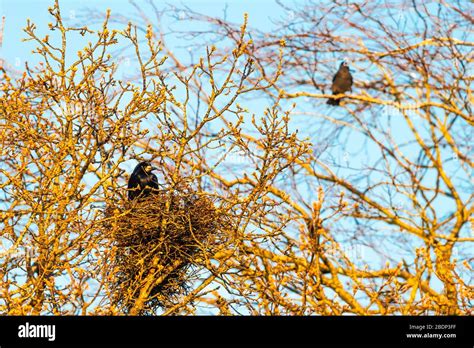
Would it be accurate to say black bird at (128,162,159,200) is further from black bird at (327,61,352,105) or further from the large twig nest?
black bird at (327,61,352,105)

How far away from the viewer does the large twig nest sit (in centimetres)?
374

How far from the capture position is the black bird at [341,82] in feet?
25.9

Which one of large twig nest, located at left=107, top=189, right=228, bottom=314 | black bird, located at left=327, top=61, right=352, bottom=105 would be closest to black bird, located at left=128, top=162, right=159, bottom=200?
large twig nest, located at left=107, top=189, right=228, bottom=314

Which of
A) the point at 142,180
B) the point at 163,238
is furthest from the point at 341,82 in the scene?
the point at 163,238

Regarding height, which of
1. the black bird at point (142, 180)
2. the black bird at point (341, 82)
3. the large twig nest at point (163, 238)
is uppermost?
the black bird at point (341, 82)

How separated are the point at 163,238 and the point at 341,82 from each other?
188 inches

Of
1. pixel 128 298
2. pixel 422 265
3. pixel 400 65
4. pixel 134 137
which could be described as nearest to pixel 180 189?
pixel 134 137

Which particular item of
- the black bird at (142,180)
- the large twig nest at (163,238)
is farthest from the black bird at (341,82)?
the large twig nest at (163,238)

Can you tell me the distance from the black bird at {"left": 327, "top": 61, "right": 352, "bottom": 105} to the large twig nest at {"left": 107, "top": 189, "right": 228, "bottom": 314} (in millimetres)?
4292

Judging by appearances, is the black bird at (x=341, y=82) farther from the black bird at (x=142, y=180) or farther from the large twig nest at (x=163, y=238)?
the large twig nest at (x=163, y=238)

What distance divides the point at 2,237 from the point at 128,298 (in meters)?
0.85

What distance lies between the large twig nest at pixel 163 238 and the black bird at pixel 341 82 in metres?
4.29
